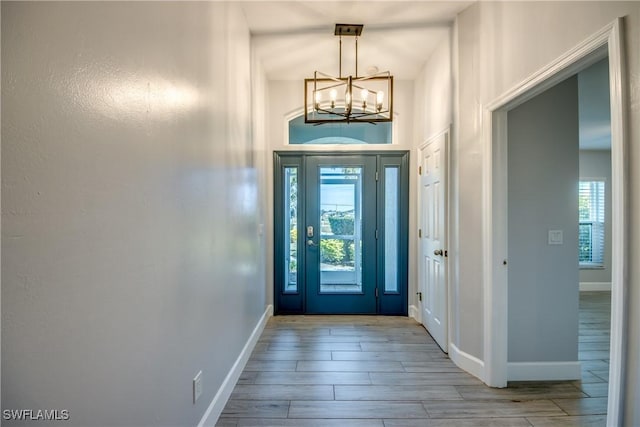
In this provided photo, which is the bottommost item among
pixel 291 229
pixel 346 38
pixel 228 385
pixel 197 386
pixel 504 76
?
pixel 228 385

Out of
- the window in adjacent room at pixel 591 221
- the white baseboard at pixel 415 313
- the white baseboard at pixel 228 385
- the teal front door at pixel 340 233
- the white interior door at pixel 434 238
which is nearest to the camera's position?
the white baseboard at pixel 228 385

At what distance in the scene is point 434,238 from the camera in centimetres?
332

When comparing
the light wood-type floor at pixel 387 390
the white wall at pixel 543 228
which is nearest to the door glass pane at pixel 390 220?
the light wood-type floor at pixel 387 390

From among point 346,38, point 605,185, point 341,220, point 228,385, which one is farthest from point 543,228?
point 605,185

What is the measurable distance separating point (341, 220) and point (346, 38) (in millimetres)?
2109

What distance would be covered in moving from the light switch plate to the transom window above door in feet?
7.22

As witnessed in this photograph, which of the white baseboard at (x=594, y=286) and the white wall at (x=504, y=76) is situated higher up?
the white wall at (x=504, y=76)

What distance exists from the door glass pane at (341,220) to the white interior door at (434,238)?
812 mm

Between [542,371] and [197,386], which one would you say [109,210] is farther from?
[542,371]

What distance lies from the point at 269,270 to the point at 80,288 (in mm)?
3181

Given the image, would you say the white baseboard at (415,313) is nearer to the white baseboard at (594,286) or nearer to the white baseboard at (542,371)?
the white baseboard at (542,371)

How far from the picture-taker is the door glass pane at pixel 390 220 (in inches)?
162

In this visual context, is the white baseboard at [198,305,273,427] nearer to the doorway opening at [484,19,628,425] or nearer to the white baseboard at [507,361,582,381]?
the doorway opening at [484,19,628,425]

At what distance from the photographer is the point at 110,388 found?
3.30ft
